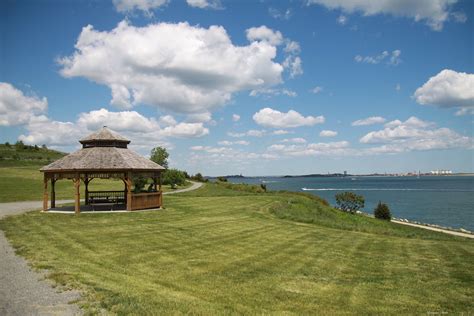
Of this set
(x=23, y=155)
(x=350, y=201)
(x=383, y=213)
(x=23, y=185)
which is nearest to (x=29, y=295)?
(x=23, y=185)

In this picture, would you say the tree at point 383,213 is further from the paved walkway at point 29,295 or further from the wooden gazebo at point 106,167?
the paved walkway at point 29,295

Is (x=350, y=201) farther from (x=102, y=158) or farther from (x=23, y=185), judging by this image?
(x=23, y=185)

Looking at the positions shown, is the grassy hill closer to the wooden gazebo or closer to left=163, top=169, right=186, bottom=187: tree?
left=163, top=169, right=186, bottom=187: tree

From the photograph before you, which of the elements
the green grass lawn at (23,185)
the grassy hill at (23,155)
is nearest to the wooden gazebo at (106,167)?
the green grass lawn at (23,185)

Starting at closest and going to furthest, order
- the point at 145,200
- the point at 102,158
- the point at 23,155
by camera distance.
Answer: the point at 102,158 < the point at 145,200 < the point at 23,155

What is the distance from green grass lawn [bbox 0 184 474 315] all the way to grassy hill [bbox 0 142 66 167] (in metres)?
64.3

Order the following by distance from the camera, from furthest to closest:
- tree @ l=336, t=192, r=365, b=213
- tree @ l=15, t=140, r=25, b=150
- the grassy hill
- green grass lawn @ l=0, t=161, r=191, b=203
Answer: tree @ l=15, t=140, r=25, b=150
the grassy hill
tree @ l=336, t=192, r=365, b=213
green grass lawn @ l=0, t=161, r=191, b=203

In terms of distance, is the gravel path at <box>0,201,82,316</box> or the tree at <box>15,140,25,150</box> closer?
the gravel path at <box>0,201,82,316</box>

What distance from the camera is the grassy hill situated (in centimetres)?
7744

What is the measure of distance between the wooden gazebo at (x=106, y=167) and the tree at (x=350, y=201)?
3347 centimetres

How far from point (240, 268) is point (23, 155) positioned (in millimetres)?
88675

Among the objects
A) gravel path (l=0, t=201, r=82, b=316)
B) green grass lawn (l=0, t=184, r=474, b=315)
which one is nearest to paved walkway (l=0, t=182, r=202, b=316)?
gravel path (l=0, t=201, r=82, b=316)

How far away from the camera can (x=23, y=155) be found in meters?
86.4

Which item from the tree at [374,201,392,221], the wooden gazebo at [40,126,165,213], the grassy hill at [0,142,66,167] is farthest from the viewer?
the grassy hill at [0,142,66,167]
